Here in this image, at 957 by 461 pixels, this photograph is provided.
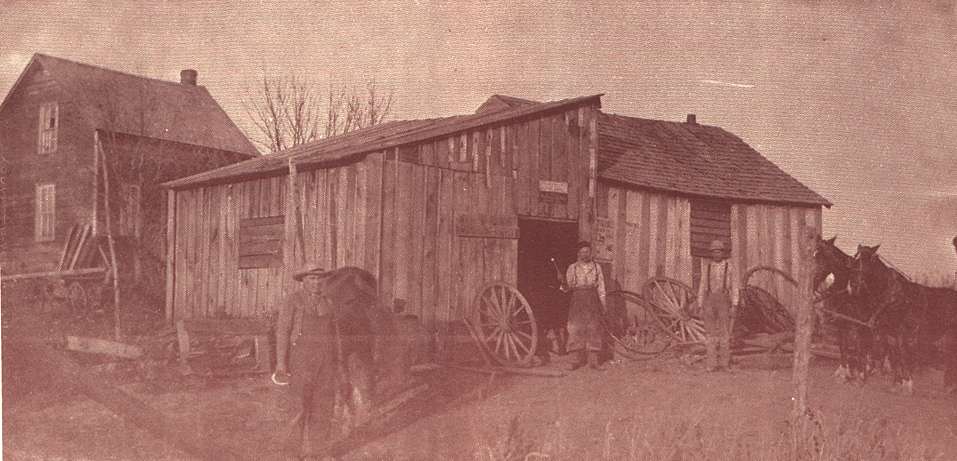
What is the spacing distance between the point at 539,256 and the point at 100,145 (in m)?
6.30

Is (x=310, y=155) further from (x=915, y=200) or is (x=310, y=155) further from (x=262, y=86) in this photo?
(x=915, y=200)

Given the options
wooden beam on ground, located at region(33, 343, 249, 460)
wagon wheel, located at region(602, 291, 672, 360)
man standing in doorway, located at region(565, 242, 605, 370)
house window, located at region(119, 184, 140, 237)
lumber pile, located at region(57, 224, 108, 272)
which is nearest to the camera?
wooden beam on ground, located at region(33, 343, 249, 460)

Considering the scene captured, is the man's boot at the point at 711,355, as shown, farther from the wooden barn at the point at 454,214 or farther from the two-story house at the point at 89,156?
the two-story house at the point at 89,156

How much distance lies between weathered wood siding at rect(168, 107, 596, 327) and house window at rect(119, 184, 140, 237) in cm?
43

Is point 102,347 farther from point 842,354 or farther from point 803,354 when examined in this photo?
point 842,354

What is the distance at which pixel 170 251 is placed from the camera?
9.61m

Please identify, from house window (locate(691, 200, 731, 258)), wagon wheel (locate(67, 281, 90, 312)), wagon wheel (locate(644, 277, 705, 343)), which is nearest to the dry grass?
wagon wheel (locate(644, 277, 705, 343))

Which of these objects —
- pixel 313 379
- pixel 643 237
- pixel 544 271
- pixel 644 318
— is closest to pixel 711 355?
pixel 644 318

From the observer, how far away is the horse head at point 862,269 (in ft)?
27.5

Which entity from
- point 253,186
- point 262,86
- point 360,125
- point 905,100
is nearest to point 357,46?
point 262,86

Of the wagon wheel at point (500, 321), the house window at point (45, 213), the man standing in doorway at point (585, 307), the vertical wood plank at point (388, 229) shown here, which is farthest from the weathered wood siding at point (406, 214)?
the house window at point (45, 213)

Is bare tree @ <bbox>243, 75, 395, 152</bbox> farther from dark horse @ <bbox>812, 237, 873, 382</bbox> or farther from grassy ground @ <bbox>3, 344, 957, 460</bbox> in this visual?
dark horse @ <bbox>812, 237, 873, 382</bbox>

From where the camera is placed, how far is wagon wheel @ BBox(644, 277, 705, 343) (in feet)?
33.2

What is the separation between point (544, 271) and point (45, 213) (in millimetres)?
7172
